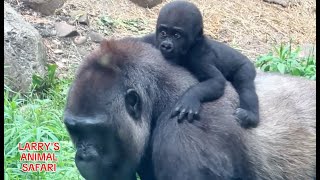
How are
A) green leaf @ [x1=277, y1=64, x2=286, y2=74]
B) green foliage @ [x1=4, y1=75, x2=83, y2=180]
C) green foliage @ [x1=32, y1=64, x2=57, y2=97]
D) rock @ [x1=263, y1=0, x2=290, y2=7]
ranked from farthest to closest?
1. rock @ [x1=263, y1=0, x2=290, y2=7]
2. green leaf @ [x1=277, y1=64, x2=286, y2=74]
3. green foliage @ [x1=32, y1=64, x2=57, y2=97]
4. green foliage @ [x1=4, y1=75, x2=83, y2=180]

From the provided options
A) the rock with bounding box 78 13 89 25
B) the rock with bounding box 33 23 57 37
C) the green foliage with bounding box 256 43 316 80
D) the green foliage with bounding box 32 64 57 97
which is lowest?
the rock with bounding box 33 23 57 37

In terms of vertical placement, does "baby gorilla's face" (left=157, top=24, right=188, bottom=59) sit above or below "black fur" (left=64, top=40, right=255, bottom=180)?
above

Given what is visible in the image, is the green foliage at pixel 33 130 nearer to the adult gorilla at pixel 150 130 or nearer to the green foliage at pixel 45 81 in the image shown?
the green foliage at pixel 45 81

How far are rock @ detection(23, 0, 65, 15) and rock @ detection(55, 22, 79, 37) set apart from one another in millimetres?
210

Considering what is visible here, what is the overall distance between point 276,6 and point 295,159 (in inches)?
136

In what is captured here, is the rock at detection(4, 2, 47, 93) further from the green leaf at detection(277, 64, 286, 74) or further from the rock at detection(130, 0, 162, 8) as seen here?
the green leaf at detection(277, 64, 286, 74)

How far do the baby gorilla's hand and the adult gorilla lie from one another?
3cm

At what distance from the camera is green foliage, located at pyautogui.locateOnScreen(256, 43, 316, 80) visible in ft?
16.9

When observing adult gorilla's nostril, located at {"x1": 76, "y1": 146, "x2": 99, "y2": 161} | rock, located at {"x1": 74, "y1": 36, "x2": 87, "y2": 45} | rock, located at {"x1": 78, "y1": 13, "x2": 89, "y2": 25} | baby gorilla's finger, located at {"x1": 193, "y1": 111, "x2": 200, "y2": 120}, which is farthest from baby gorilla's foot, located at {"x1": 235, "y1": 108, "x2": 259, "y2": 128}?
rock, located at {"x1": 78, "y1": 13, "x2": 89, "y2": 25}

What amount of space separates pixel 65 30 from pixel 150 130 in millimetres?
2451

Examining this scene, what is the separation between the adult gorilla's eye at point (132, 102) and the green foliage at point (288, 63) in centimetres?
187

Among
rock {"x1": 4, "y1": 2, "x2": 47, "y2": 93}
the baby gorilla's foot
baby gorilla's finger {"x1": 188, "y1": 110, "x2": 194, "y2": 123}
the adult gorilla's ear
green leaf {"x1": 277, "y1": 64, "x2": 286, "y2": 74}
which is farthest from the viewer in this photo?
green leaf {"x1": 277, "y1": 64, "x2": 286, "y2": 74}

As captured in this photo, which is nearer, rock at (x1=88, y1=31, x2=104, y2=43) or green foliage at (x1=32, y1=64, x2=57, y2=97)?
green foliage at (x1=32, y1=64, x2=57, y2=97)

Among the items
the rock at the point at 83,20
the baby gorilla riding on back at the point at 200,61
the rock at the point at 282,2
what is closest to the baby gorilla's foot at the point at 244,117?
the baby gorilla riding on back at the point at 200,61
